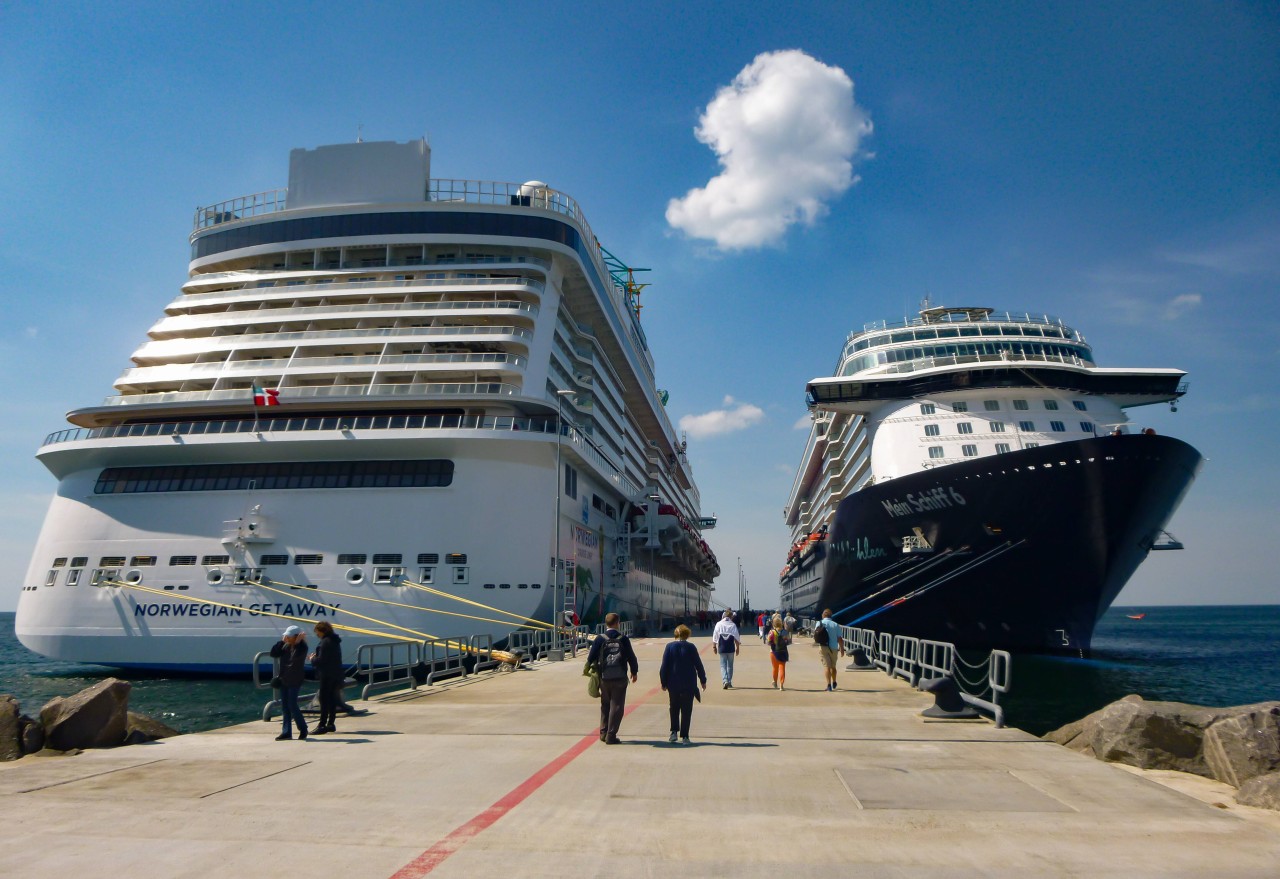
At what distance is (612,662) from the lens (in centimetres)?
903

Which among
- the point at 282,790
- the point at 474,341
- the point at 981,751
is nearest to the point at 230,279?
the point at 474,341

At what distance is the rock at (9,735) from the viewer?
8703 mm

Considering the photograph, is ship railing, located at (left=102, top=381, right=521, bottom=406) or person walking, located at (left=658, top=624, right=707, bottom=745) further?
ship railing, located at (left=102, top=381, right=521, bottom=406)

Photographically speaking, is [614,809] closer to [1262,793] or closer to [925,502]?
[1262,793]

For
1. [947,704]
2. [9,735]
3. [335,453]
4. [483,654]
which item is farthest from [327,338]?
[947,704]

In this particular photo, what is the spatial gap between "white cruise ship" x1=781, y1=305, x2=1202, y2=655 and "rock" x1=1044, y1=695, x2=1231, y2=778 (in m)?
16.1

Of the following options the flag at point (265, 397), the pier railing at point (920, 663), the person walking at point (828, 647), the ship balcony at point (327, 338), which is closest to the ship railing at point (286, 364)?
the ship balcony at point (327, 338)

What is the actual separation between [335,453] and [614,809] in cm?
1949

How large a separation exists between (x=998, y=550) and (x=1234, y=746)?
718 inches

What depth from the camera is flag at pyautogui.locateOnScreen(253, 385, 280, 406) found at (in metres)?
23.1

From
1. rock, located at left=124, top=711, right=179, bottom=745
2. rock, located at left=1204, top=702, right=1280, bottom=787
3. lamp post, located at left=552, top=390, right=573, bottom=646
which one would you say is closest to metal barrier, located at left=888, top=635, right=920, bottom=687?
rock, located at left=1204, top=702, right=1280, bottom=787

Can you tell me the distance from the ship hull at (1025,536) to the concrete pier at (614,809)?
1567cm

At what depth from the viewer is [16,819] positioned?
A: 19.6 feet

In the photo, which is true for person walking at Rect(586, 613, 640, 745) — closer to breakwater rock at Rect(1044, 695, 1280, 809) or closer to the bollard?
the bollard
